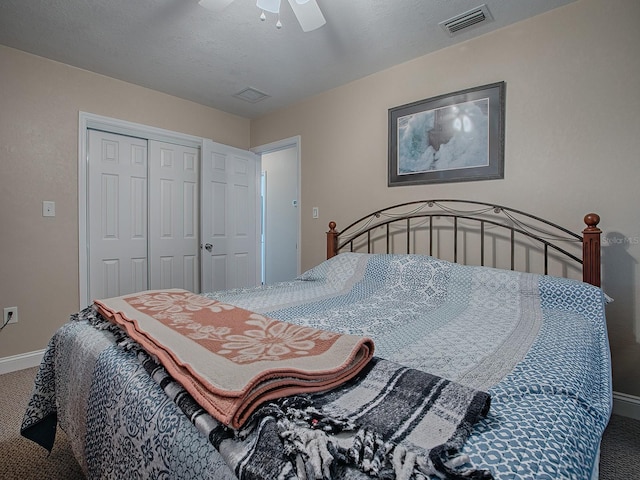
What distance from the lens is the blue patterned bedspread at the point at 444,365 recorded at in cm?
65

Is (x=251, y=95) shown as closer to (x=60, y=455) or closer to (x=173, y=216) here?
(x=173, y=216)

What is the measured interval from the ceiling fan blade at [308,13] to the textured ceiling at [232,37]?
0.28 m

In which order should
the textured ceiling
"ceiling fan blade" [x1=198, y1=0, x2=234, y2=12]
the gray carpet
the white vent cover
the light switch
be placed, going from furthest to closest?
the white vent cover < the light switch < the textured ceiling < "ceiling fan blade" [x1=198, y1=0, x2=234, y2=12] < the gray carpet

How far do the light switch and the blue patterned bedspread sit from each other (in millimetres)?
1718

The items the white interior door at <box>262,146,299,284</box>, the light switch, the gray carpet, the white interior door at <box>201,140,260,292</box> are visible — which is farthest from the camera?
the white interior door at <box>262,146,299,284</box>

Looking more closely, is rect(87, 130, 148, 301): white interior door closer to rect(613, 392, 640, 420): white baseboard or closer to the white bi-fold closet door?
the white bi-fold closet door

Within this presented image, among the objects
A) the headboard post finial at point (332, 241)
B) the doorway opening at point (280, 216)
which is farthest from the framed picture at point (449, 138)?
the doorway opening at point (280, 216)

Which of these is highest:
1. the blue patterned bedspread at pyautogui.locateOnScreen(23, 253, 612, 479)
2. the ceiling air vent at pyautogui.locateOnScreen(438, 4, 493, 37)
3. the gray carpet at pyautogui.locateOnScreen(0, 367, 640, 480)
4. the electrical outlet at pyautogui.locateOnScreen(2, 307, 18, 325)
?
the ceiling air vent at pyautogui.locateOnScreen(438, 4, 493, 37)

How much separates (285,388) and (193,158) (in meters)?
3.38

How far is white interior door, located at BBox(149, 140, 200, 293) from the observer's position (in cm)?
332

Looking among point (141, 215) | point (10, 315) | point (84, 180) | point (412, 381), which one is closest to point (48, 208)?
point (84, 180)

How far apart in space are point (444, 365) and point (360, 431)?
49 cm

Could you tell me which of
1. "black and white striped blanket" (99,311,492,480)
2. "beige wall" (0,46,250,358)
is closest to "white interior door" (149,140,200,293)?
"beige wall" (0,46,250,358)

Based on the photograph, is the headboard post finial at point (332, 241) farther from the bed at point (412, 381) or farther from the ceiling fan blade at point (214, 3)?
the ceiling fan blade at point (214, 3)
